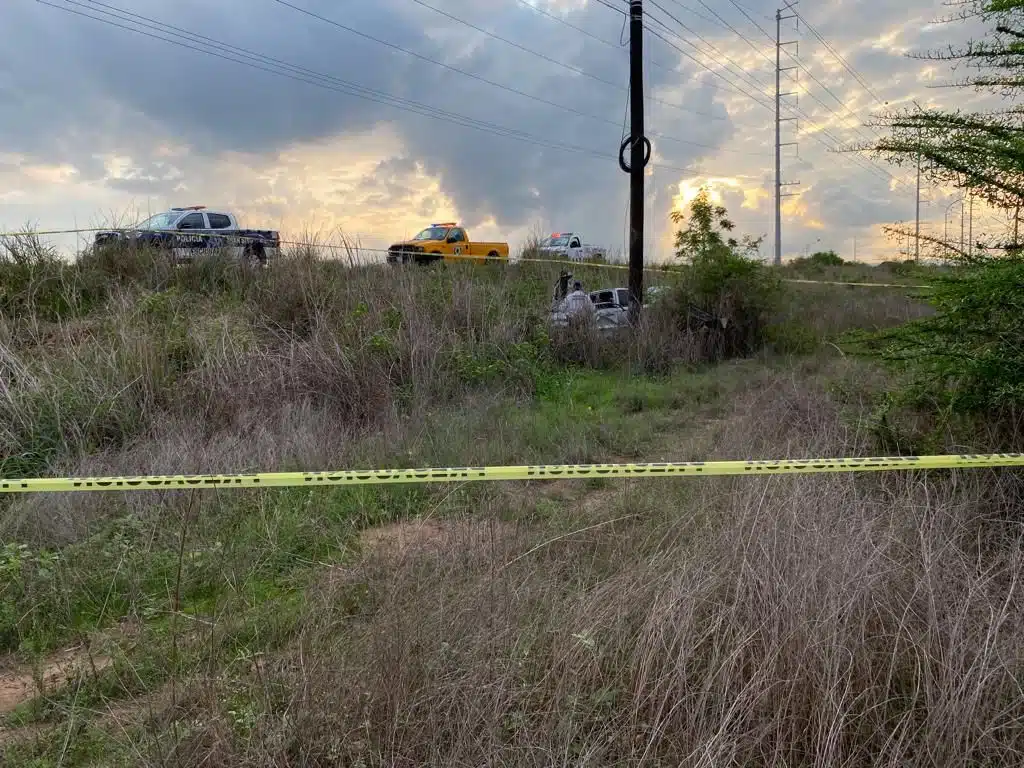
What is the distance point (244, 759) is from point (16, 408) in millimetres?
5924

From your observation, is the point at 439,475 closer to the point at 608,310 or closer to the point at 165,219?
the point at 608,310

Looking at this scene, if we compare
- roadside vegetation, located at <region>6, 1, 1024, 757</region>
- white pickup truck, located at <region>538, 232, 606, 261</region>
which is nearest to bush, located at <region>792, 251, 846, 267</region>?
white pickup truck, located at <region>538, 232, 606, 261</region>

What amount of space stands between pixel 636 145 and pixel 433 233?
1075cm

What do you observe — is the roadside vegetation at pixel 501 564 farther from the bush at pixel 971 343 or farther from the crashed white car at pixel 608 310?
the crashed white car at pixel 608 310

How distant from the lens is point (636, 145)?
13492 millimetres

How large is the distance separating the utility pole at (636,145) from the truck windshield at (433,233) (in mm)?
10214

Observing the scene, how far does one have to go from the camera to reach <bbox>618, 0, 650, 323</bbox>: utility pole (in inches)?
528

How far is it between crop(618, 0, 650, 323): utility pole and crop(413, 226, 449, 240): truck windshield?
10.2 metres

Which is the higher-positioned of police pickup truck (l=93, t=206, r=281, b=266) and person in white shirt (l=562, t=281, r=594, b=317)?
police pickup truck (l=93, t=206, r=281, b=266)

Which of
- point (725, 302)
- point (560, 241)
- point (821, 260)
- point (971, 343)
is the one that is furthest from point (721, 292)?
point (821, 260)

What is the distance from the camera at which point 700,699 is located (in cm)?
220

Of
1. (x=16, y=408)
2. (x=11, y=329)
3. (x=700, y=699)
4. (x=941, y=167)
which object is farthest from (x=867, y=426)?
(x=11, y=329)

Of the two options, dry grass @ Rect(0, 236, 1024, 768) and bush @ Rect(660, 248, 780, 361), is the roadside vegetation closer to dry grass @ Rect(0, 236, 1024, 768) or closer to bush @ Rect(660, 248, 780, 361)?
dry grass @ Rect(0, 236, 1024, 768)

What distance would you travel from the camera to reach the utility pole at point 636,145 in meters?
13.4
